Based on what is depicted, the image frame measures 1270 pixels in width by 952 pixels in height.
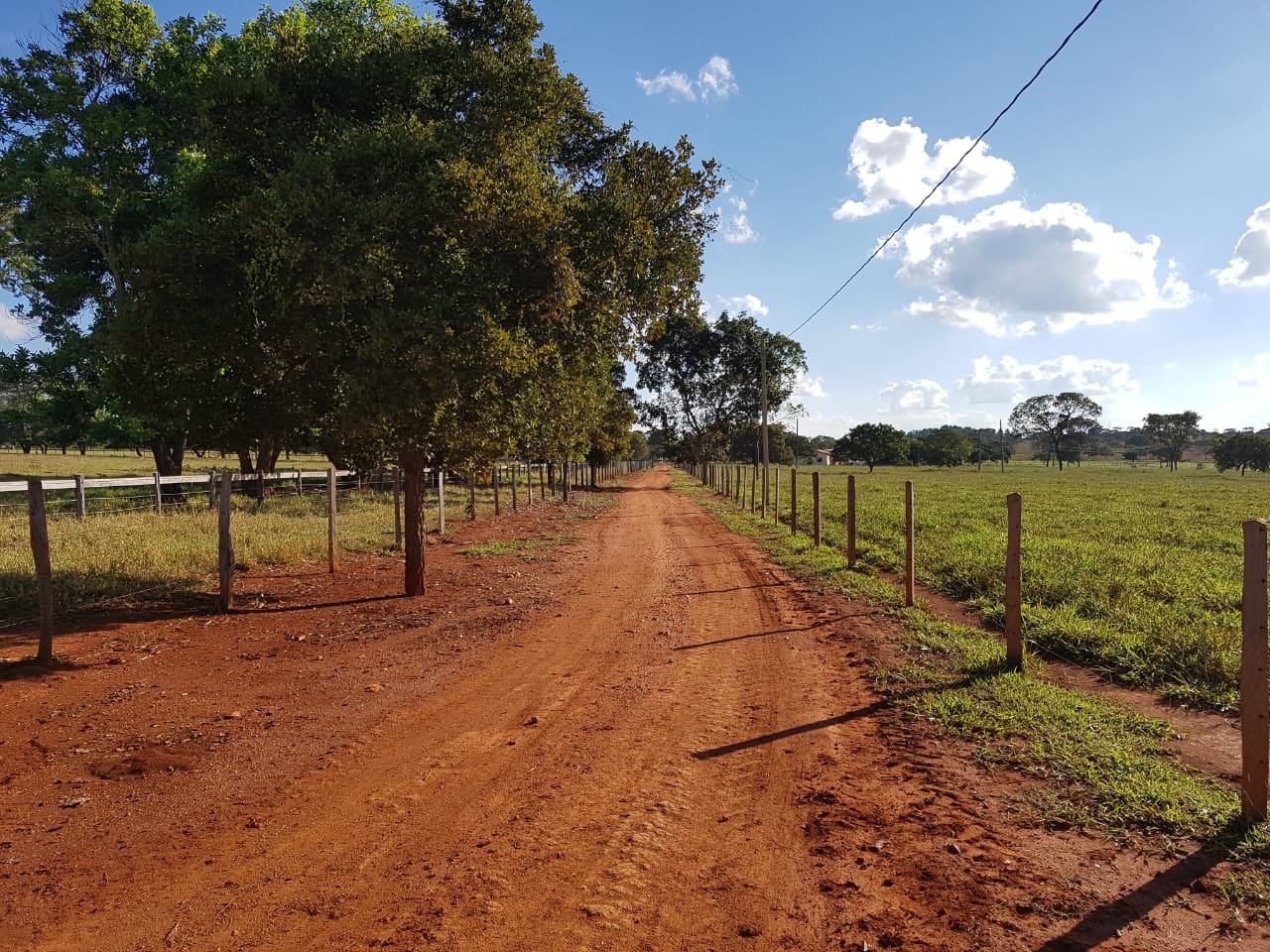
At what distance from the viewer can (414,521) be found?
399 inches

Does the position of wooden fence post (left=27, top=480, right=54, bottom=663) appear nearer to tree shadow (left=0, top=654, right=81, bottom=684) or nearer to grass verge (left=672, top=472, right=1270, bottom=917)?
tree shadow (left=0, top=654, right=81, bottom=684)

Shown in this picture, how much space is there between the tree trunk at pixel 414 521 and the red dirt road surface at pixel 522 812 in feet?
8.38

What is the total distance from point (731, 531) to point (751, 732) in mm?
13933

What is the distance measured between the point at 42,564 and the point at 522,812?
19.4 ft

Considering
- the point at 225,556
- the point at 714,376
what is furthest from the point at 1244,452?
the point at 225,556

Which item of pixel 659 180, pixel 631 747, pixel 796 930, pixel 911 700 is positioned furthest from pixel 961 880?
pixel 659 180

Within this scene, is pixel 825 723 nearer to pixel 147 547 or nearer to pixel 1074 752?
pixel 1074 752

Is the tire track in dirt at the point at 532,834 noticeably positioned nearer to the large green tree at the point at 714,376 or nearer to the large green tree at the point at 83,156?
the large green tree at the point at 83,156

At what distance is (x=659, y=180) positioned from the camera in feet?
33.0

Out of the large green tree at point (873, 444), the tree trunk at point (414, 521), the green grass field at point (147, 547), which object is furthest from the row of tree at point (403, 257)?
the large green tree at point (873, 444)

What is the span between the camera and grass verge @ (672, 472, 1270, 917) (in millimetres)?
3580

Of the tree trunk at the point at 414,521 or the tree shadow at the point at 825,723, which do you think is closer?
the tree shadow at the point at 825,723

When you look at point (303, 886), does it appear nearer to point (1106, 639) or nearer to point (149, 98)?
point (1106, 639)

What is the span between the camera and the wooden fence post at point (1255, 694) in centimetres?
367
